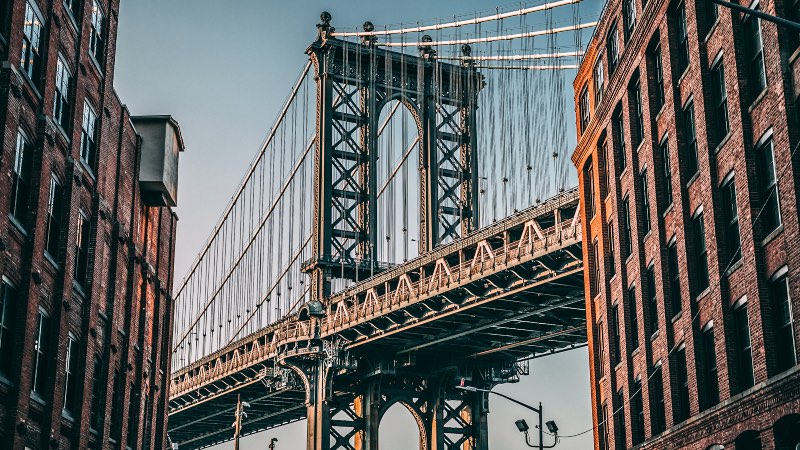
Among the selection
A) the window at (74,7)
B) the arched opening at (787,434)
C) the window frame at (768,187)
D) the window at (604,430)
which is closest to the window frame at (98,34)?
the window at (74,7)

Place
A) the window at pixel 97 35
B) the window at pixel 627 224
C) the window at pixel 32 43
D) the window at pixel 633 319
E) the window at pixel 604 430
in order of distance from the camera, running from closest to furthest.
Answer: the window at pixel 32 43, the window at pixel 97 35, the window at pixel 633 319, the window at pixel 627 224, the window at pixel 604 430

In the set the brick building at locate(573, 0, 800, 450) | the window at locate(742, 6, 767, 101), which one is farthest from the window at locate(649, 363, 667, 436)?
the window at locate(742, 6, 767, 101)

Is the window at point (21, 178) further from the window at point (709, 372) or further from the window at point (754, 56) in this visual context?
the window at point (709, 372)

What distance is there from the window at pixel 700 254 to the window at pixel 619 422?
9.30m

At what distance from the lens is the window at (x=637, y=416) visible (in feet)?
132

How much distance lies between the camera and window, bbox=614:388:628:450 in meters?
42.3

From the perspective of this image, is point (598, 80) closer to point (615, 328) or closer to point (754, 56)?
point (615, 328)

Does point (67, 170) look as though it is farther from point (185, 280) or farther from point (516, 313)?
point (185, 280)

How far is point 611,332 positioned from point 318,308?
1462cm

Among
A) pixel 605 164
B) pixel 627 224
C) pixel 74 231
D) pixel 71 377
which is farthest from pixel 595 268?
pixel 74 231

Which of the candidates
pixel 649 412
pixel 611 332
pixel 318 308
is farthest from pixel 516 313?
pixel 649 412

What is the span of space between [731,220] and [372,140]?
55124mm

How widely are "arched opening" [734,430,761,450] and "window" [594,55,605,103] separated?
19041 mm

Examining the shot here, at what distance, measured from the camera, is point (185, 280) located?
11419 cm
